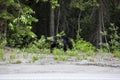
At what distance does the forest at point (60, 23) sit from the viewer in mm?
21172

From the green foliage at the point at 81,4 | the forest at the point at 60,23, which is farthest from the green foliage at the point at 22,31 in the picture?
the green foliage at the point at 81,4

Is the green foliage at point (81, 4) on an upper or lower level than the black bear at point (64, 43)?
upper

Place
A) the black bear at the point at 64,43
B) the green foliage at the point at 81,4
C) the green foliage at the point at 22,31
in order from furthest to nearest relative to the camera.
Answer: the green foliage at the point at 81,4 < the green foliage at the point at 22,31 < the black bear at the point at 64,43

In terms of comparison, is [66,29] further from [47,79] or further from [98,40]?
[47,79]

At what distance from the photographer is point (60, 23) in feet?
91.3

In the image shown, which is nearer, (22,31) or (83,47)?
(22,31)

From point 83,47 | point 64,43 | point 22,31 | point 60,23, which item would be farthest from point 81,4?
point 22,31

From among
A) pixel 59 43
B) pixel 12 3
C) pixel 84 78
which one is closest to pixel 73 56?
pixel 59 43

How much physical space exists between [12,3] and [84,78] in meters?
12.3

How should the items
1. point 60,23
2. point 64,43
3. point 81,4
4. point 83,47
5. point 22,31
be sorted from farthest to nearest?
1. point 60,23
2. point 81,4
3. point 83,47
4. point 22,31
5. point 64,43

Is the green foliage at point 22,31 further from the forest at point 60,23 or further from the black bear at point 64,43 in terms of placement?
the black bear at point 64,43

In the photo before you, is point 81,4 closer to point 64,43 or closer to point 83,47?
point 83,47

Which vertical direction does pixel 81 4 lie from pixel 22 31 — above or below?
above

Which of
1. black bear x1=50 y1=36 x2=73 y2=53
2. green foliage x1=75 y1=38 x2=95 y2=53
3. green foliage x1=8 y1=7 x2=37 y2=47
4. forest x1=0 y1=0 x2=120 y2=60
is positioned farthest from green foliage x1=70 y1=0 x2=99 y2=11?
green foliage x1=8 y1=7 x2=37 y2=47
